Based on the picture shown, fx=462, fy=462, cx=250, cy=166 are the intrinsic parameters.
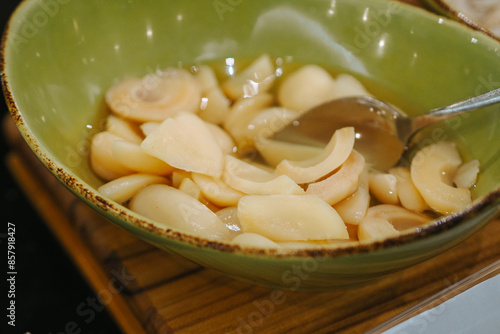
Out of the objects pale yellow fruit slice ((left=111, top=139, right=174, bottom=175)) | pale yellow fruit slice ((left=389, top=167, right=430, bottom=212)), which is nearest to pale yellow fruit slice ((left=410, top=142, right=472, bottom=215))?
pale yellow fruit slice ((left=389, top=167, right=430, bottom=212))

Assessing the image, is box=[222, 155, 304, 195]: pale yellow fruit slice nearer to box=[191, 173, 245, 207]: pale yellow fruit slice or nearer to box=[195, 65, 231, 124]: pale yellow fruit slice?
box=[191, 173, 245, 207]: pale yellow fruit slice

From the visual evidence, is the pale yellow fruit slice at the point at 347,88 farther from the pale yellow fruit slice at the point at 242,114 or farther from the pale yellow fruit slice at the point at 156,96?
the pale yellow fruit slice at the point at 156,96

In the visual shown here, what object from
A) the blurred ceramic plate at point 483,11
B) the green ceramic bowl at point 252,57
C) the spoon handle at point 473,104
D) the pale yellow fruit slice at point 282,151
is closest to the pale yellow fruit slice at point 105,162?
the green ceramic bowl at point 252,57

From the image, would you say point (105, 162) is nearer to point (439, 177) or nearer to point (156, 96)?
point (156, 96)

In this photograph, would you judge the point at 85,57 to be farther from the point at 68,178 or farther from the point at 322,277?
the point at 322,277

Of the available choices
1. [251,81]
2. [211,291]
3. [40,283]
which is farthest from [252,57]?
[40,283]

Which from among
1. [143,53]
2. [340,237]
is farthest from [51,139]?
[340,237]
